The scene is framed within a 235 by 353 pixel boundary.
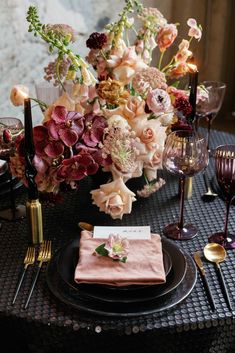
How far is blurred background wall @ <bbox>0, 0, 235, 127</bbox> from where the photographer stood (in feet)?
7.25

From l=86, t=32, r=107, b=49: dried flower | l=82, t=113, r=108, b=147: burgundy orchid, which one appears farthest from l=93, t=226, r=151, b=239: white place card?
l=86, t=32, r=107, b=49: dried flower

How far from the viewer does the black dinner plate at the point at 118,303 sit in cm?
97

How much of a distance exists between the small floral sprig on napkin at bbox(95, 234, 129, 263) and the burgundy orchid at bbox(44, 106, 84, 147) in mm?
271

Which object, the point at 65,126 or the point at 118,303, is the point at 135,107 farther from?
the point at 118,303

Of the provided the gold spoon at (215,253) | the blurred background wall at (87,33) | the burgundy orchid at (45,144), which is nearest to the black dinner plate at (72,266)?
the gold spoon at (215,253)

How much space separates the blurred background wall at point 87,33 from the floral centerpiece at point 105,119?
3.06 ft

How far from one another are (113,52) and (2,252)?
0.60 m

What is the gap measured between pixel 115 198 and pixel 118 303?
335 millimetres

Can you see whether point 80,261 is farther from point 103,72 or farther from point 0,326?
point 103,72

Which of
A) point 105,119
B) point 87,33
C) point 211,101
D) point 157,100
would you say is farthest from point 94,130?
point 87,33

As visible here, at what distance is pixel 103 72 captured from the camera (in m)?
1.38

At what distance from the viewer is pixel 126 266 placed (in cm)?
106

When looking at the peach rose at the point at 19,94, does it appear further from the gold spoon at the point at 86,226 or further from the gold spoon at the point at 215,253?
the gold spoon at the point at 215,253

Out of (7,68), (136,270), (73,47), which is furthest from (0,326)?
(73,47)
